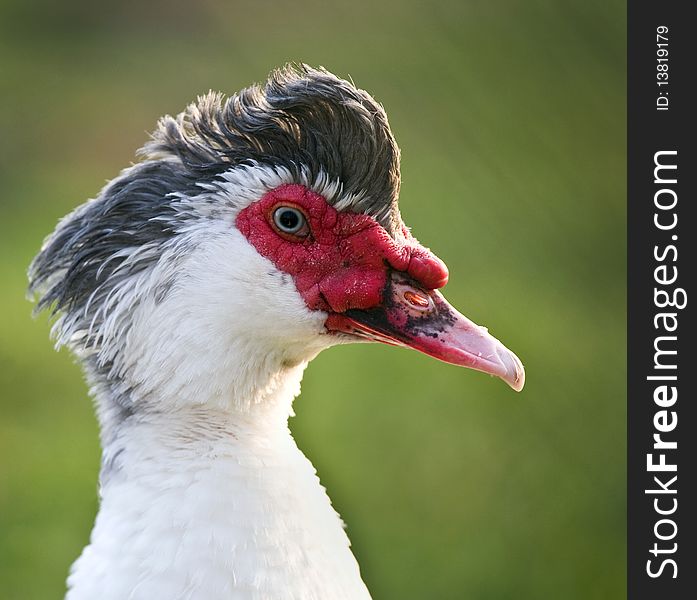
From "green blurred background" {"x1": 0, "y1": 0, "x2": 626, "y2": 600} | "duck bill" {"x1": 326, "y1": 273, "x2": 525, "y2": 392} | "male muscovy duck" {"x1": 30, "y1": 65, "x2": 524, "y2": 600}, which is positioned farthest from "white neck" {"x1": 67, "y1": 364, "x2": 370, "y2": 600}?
"green blurred background" {"x1": 0, "y1": 0, "x2": 626, "y2": 600}

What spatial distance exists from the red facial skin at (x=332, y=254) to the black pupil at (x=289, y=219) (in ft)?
0.05

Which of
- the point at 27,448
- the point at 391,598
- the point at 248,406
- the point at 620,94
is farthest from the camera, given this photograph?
the point at 620,94

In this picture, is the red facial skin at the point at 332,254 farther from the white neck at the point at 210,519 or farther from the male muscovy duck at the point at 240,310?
the white neck at the point at 210,519

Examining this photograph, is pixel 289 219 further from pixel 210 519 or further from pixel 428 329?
pixel 210 519

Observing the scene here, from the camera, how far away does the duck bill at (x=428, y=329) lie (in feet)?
6.15

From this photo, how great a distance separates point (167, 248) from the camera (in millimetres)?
1872

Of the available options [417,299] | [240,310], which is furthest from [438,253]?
[240,310]

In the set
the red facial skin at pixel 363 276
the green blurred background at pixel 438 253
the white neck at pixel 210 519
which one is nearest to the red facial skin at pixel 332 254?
the red facial skin at pixel 363 276

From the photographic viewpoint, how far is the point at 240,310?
187 centimetres

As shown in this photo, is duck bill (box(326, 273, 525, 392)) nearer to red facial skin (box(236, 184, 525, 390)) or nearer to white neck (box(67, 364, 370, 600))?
red facial skin (box(236, 184, 525, 390))

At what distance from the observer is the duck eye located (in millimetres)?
1903
